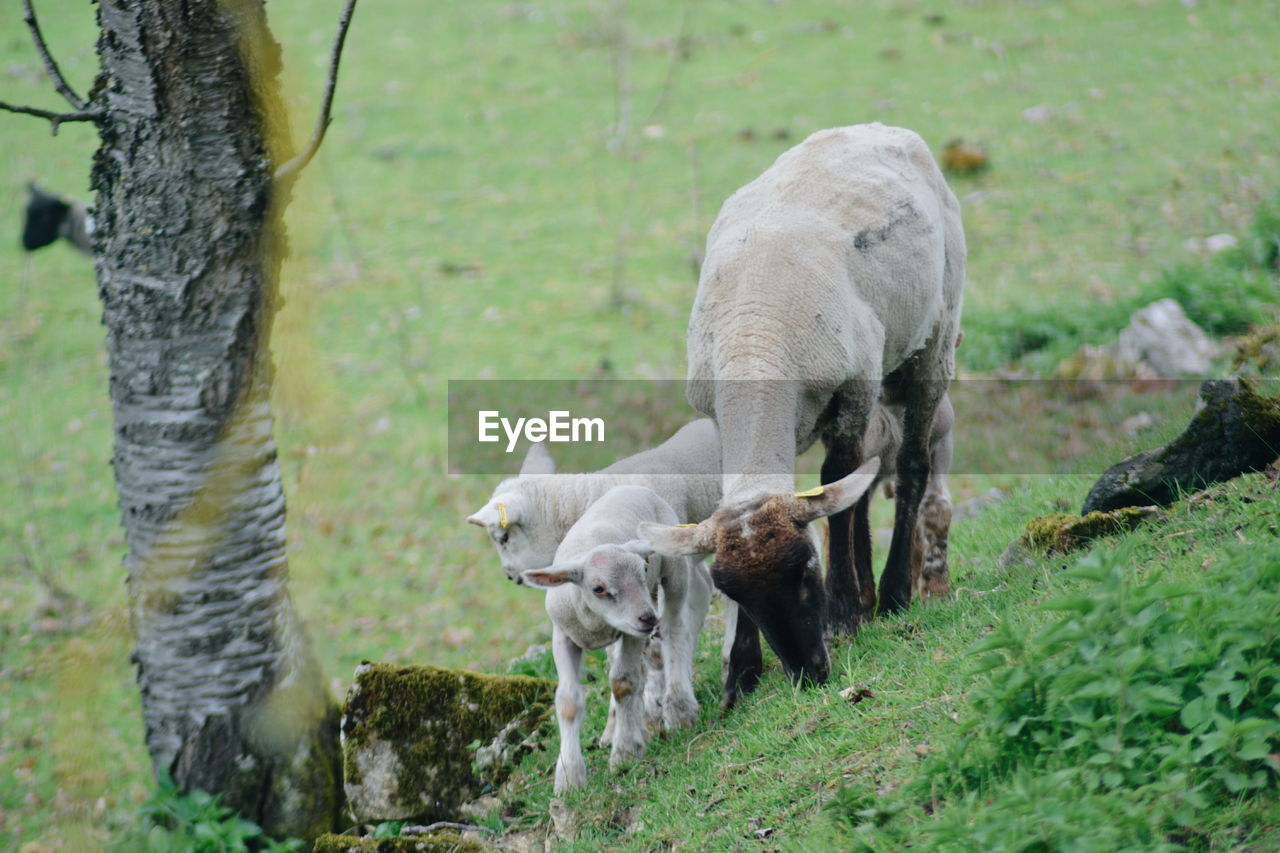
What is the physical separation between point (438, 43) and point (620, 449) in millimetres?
12873

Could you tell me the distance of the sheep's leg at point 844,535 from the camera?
19.5ft

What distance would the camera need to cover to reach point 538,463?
7.00 metres

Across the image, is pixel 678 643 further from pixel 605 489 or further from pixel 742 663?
pixel 605 489

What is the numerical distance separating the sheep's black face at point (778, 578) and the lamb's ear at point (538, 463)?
79.9 inches

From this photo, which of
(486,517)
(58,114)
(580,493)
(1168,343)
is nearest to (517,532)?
(486,517)

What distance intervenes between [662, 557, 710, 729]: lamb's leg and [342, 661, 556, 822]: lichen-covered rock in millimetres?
741

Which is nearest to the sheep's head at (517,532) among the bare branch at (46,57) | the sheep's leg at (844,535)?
the sheep's leg at (844,535)

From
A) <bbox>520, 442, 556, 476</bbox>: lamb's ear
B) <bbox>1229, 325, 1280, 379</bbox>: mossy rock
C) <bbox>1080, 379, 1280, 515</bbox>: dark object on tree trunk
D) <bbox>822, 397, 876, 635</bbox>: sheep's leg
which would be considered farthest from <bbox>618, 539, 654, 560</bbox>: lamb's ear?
<bbox>1229, 325, 1280, 379</bbox>: mossy rock

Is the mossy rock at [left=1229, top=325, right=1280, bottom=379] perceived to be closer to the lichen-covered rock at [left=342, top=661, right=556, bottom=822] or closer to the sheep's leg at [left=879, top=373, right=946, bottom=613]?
the sheep's leg at [left=879, top=373, right=946, bottom=613]

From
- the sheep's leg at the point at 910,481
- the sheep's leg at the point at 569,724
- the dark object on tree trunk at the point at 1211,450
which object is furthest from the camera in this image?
the sheep's leg at the point at 910,481

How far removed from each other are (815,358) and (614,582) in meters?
1.43

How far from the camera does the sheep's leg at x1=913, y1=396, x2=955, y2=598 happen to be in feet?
22.0

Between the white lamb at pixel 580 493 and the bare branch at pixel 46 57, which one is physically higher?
the bare branch at pixel 46 57

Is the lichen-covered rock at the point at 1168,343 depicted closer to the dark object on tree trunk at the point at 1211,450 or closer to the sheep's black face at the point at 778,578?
the dark object on tree trunk at the point at 1211,450
